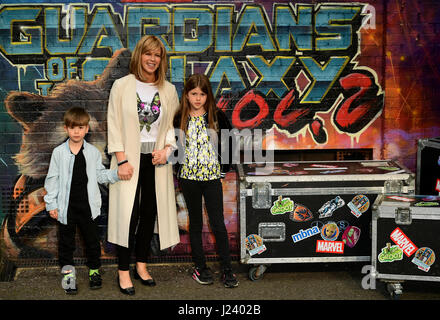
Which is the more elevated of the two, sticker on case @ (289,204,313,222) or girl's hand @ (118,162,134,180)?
girl's hand @ (118,162,134,180)

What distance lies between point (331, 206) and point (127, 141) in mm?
2157

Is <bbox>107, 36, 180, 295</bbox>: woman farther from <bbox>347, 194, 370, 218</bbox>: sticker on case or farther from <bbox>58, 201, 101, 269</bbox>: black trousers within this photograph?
<bbox>347, 194, 370, 218</bbox>: sticker on case

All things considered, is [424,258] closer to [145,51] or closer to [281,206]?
[281,206]

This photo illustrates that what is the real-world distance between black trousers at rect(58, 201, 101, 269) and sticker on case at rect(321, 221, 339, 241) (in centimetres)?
232

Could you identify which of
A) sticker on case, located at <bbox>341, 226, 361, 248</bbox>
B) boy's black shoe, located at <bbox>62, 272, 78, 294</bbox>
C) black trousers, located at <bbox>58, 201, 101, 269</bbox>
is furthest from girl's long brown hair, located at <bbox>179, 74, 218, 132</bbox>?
boy's black shoe, located at <bbox>62, 272, 78, 294</bbox>

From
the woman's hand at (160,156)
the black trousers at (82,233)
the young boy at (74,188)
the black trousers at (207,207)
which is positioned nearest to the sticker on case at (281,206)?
the black trousers at (207,207)

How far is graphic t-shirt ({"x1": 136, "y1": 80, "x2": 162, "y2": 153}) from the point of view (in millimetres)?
5109

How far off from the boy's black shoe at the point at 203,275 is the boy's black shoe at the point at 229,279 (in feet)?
0.54

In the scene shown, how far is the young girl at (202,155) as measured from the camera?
204 inches

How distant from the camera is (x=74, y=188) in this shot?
5215 millimetres

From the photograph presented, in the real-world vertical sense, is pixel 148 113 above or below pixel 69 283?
above

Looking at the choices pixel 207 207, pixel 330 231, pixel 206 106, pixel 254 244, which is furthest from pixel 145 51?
pixel 330 231

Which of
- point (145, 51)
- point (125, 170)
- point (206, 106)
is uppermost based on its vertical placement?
point (145, 51)

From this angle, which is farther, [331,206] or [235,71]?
[235,71]
